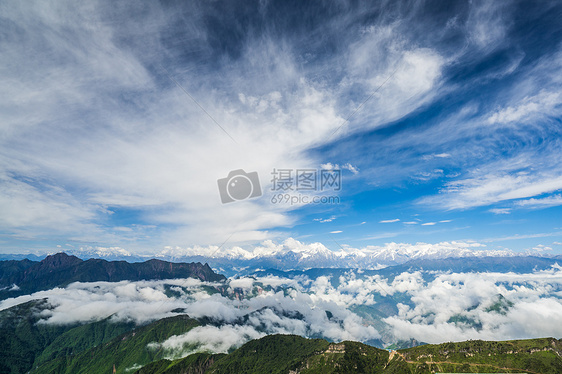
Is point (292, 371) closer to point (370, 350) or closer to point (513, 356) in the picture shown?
point (370, 350)

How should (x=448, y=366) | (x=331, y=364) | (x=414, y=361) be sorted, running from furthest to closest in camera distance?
(x=331, y=364)
(x=414, y=361)
(x=448, y=366)

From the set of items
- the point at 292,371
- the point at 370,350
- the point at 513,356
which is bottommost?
the point at 292,371

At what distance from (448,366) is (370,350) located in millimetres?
64713

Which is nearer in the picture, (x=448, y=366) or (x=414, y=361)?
(x=448, y=366)

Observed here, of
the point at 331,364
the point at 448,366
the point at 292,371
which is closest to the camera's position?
the point at 448,366

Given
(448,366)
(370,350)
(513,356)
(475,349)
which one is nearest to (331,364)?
(370,350)

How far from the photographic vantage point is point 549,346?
463 ft

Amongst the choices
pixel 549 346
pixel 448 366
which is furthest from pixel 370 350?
pixel 549 346

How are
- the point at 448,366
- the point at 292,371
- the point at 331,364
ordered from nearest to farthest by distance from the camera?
the point at 448,366 → the point at 331,364 → the point at 292,371

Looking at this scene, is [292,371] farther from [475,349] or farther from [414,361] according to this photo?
[475,349]

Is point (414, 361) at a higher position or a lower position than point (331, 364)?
higher

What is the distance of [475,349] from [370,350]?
69.9 meters

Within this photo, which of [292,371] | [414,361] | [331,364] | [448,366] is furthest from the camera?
[292,371]

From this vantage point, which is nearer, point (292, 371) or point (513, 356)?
point (513, 356)
